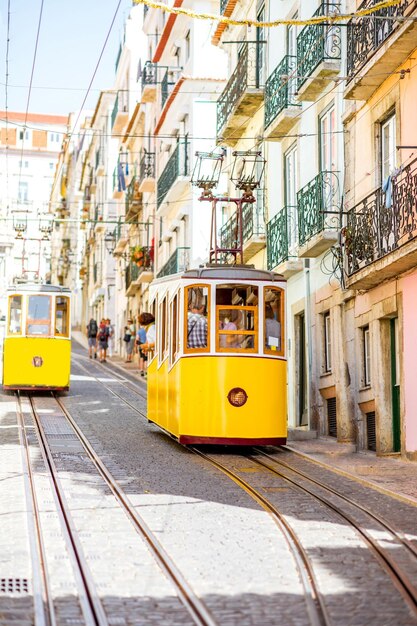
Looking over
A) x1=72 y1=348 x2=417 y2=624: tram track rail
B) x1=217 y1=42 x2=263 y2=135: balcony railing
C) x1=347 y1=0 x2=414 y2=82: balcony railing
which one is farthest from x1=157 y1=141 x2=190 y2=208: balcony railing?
x1=72 y1=348 x2=417 y2=624: tram track rail

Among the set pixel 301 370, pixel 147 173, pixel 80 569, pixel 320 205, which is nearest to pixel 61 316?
pixel 301 370

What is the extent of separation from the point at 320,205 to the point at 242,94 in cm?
628

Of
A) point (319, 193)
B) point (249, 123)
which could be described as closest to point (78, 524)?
point (319, 193)

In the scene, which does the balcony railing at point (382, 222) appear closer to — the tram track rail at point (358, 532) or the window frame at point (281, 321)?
the window frame at point (281, 321)

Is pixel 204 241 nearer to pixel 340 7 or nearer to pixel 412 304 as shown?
pixel 340 7

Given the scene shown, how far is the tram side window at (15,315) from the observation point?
25.9 m

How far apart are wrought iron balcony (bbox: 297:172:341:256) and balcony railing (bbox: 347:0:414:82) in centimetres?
194

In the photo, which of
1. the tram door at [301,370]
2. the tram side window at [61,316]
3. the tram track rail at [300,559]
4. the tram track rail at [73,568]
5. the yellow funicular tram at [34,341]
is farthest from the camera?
the tram side window at [61,316]

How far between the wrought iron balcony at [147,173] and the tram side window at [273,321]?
26937 millimetres

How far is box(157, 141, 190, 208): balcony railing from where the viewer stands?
35656 mm

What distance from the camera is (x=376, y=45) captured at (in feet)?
55.9

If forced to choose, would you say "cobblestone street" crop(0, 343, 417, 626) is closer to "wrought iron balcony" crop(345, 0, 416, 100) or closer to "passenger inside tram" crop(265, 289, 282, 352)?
"passenger inside tram" crop(265, 289, 282, 352)

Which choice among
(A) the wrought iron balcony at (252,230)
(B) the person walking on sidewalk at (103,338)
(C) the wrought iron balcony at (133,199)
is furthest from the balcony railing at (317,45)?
(C) the wrought iron balcony at (133,199)

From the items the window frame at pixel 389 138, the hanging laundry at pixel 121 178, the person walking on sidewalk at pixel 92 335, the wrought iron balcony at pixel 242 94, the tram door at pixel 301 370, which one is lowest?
the tram door at pixel 301 370
